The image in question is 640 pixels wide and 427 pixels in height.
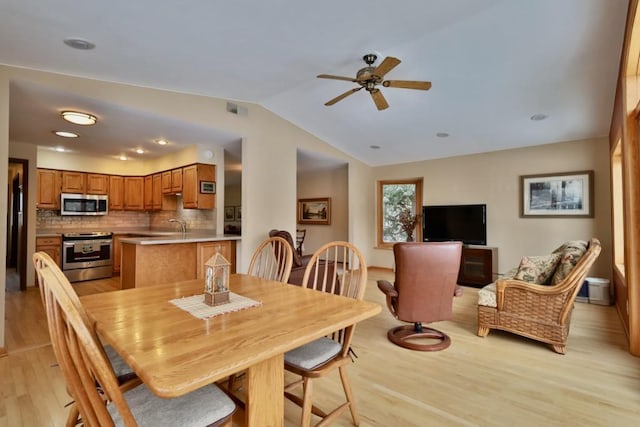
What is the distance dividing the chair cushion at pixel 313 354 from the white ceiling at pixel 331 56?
227 cm

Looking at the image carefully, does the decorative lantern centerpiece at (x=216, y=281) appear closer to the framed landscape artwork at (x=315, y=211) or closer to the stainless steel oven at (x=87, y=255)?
the stainless steel oven at (x=87, y=255)

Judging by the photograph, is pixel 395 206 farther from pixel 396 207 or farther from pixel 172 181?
pixel 172 181

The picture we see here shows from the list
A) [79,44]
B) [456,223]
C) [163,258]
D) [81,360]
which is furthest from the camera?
[456,223]

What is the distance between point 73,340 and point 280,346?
2.17 feet

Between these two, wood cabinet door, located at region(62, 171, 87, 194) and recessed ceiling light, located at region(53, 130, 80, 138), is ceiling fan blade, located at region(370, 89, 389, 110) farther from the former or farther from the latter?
wood cabinet door, located at region(62, 171, 87, 194)

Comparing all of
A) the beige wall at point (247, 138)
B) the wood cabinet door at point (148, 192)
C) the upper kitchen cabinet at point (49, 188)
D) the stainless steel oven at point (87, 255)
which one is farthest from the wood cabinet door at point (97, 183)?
the beige wall at point (247, 138)

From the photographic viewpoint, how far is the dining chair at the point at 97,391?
880mm

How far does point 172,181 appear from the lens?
216 inches

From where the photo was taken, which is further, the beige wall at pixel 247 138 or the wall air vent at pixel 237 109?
the wall air vent at pixel 237 109

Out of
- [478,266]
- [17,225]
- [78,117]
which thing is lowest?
[478,266]

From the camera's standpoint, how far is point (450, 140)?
5246mm

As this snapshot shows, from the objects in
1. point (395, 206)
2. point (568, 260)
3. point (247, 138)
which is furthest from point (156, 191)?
point (568, 260)

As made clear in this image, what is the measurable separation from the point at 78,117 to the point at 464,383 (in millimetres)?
4581

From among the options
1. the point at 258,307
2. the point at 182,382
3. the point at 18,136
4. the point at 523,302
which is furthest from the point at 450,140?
the point at 18,136
